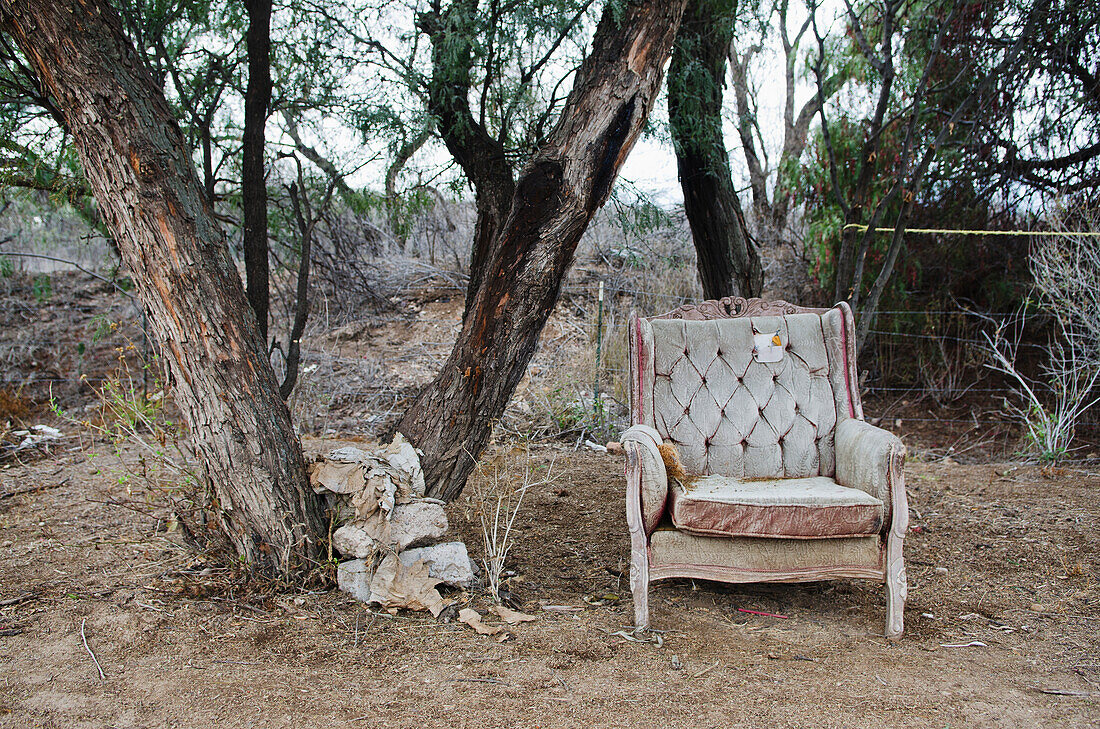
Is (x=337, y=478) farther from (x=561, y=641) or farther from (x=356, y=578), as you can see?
(x=561, y=641)

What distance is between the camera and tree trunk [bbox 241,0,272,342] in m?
3.89

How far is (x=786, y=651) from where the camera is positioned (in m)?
2.52

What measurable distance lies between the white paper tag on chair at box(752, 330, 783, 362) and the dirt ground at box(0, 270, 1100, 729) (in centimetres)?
104

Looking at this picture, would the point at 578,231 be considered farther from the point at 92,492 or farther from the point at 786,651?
the point at 92,492

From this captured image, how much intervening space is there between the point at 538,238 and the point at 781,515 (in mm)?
1606

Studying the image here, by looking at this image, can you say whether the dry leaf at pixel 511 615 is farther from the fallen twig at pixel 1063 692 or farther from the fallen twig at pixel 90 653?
the fallen twig at pixel 1063 692

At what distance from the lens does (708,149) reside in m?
4.63

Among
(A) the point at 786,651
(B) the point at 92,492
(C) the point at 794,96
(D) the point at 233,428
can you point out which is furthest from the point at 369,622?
(C) the point at 794,96

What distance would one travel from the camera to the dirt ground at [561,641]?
82.5 inches

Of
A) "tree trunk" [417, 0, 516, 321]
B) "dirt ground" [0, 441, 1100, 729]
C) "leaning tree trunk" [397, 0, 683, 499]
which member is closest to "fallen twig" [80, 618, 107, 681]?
"dirt ground" [0, 441, 1100, 729]

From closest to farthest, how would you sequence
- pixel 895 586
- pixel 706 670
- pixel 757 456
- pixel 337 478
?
pixel 706 670 < pixel 895 586 < pixel 337 478 < pixel 757 456

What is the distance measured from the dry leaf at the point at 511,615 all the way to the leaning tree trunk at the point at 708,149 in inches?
115

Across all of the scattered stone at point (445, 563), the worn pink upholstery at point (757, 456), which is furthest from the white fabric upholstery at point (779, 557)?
the scattered stone at point (445, 563)

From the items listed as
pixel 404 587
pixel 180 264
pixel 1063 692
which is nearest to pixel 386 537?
pixel 404 587
